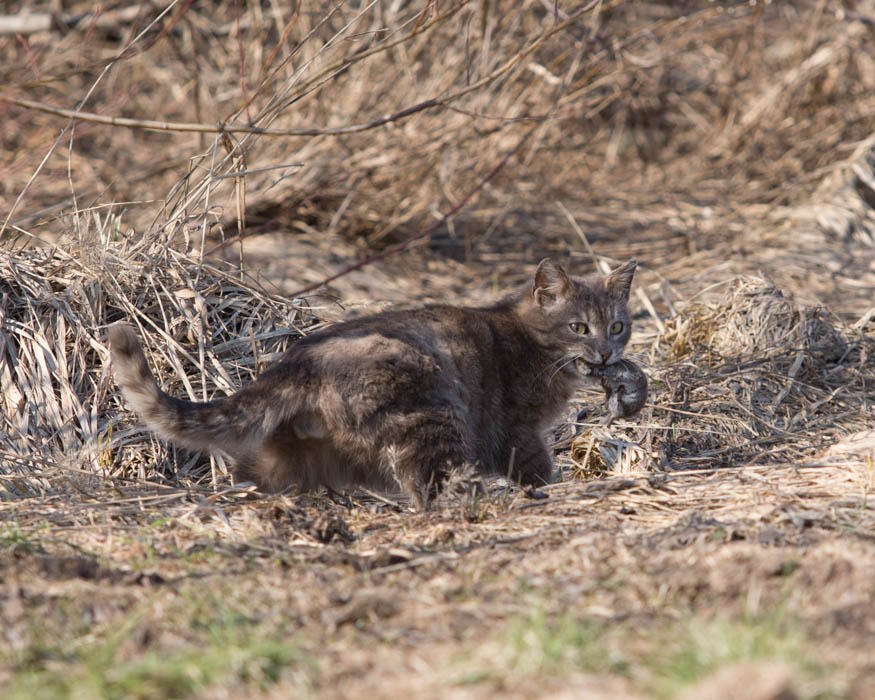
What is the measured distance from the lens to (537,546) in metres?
2.88

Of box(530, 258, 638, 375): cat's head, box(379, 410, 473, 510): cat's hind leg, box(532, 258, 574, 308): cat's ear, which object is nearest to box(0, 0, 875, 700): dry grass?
box(379, 410, 473, 510): cat's hind leg

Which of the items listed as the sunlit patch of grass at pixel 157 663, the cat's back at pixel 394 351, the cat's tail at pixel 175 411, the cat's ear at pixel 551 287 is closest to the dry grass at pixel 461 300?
the sunlit patch of grass at pixel 157 663

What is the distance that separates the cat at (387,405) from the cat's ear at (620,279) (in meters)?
0.43

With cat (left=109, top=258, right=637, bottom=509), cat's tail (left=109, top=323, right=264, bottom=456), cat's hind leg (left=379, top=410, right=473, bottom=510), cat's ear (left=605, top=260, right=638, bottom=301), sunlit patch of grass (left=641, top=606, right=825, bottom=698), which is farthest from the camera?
cat's ear (left=605, top=260, right=638, bottom=301)

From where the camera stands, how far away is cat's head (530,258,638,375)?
4.28 meters

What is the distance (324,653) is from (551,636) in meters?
0.49

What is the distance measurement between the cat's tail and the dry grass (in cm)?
23

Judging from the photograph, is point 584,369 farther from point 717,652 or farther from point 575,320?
point 717,652

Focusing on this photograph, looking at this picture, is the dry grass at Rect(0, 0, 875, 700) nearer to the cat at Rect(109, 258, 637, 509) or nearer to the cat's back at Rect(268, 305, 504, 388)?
the cat at Rect(109, 258, 637, 509)

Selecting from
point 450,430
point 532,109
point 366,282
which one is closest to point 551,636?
point 450,430

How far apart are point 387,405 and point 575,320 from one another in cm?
126

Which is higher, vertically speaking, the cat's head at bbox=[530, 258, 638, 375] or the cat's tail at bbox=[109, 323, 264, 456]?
the cat's tail at bbox=[109, 323, 264, 456]

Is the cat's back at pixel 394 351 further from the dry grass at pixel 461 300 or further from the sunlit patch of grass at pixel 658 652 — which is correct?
the sunlit patch of grass at pixel 658 652

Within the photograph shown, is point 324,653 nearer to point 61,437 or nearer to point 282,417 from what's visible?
point 282,417
